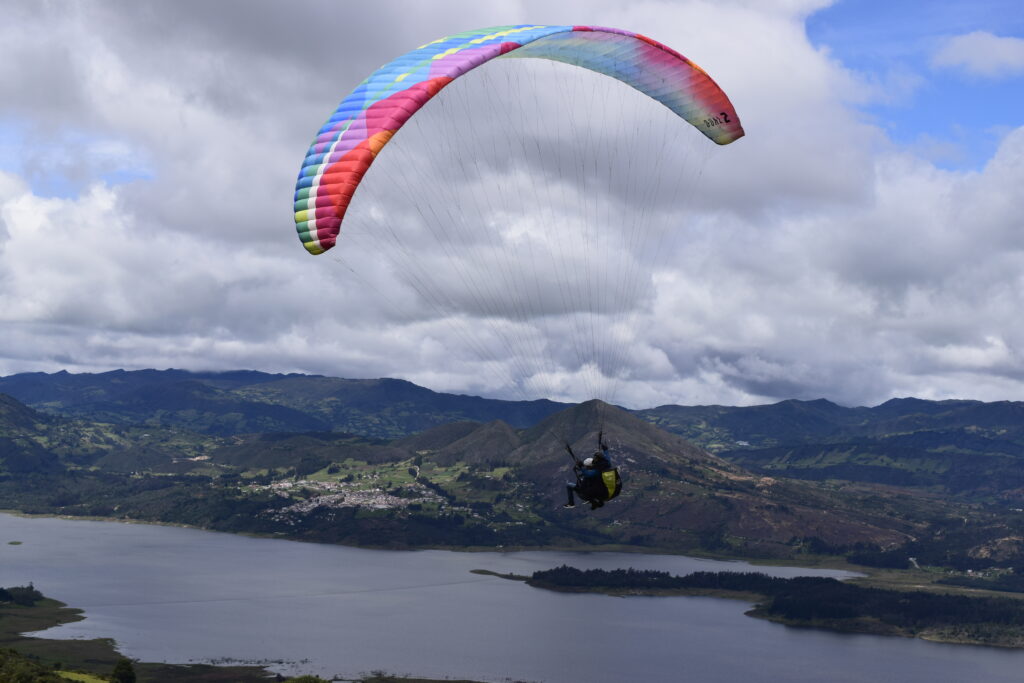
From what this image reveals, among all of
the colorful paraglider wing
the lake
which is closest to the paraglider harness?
the colorful paraglider wing

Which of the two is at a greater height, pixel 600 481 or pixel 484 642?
pixel 600 481

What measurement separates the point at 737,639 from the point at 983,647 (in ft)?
194

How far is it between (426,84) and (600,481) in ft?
56.8

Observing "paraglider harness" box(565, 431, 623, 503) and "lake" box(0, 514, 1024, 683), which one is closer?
"paraglider harness" box(565, 431, 623, 503)

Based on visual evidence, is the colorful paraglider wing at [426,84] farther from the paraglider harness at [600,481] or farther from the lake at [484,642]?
the lake at [484,642]

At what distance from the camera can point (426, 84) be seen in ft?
111

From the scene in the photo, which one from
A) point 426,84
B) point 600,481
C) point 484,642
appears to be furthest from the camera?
point 484,642

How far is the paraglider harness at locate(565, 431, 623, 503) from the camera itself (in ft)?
123

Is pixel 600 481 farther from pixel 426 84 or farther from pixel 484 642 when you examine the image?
pixel 484 642

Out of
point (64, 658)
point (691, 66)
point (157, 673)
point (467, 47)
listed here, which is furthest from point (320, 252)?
point (64, 658)

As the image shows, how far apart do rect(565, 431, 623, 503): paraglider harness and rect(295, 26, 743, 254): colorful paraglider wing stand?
13.9m

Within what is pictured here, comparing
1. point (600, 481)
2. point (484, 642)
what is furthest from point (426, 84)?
point (484, 642)

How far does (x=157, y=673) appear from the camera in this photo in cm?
12075

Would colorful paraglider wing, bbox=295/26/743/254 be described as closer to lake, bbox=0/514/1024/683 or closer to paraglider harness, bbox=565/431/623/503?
paraglider harness, bbox=565/431/623/503
